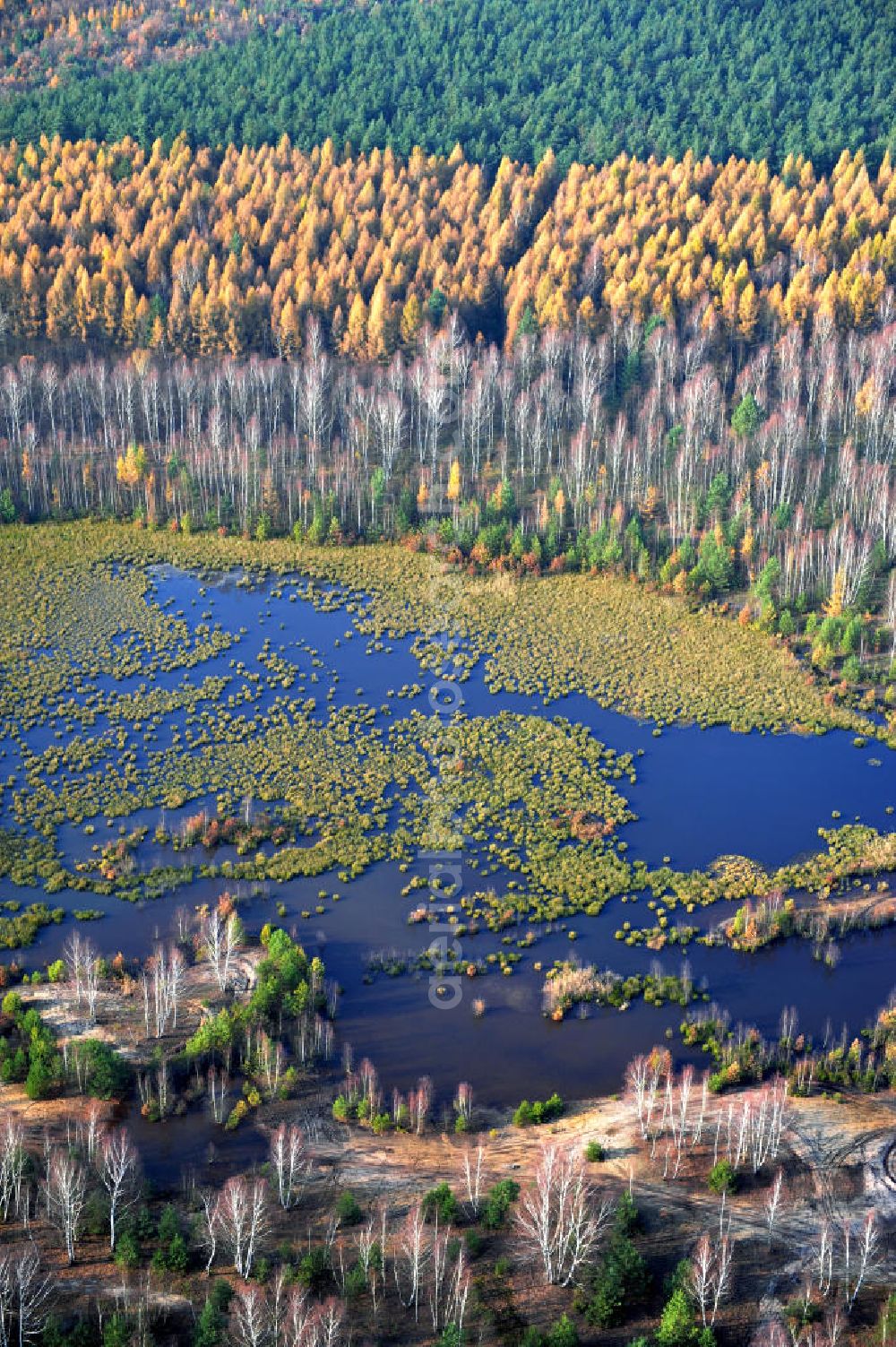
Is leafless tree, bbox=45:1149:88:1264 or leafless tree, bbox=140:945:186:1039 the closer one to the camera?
leafless tree, bbox=45:1149:88:1264

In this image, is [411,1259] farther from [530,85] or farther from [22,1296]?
[530,85]

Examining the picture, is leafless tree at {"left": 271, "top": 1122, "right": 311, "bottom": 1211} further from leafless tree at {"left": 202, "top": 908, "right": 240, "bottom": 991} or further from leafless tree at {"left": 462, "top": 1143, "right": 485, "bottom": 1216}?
leafless tree at {"left": 202, "top": 908, "right": 240, "bottom": 991}

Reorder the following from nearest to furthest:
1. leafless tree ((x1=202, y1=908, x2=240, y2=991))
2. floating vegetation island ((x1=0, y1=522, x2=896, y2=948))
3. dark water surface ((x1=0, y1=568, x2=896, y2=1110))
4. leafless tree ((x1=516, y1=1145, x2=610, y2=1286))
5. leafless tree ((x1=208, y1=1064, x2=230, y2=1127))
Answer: leafless tree ((x1=516, y1=1145, x2=610, y2=1286)), leafless tree ((x1=208, y1=1064, x2=230, y2=1127)), dark water surface ((x1=0, y1=568, x2=896, y2=1110)), leafless tree ((x1=202, y1=908, x2=240, y2=991)), floating vegetation island ((x1=0, y1=522, x2=896, y2=948))

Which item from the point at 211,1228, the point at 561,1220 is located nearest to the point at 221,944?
the point at 211,1228

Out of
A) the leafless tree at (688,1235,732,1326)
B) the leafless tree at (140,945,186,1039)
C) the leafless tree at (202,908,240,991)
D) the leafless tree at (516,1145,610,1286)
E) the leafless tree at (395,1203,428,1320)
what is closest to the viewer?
the leafless tree at (688,1235,732,1326)

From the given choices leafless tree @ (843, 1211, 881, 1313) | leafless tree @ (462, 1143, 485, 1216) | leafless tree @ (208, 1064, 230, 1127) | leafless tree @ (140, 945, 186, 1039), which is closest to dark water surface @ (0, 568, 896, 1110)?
leafless tree @ (208, 1064, 230, 1127)

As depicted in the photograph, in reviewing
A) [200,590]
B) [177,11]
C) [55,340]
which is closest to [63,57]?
[177,11]

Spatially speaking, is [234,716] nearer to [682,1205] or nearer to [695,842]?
[695,842]

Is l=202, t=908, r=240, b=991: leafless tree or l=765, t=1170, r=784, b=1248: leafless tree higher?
l=202, t=908, r=240, b=991: leafless tree
